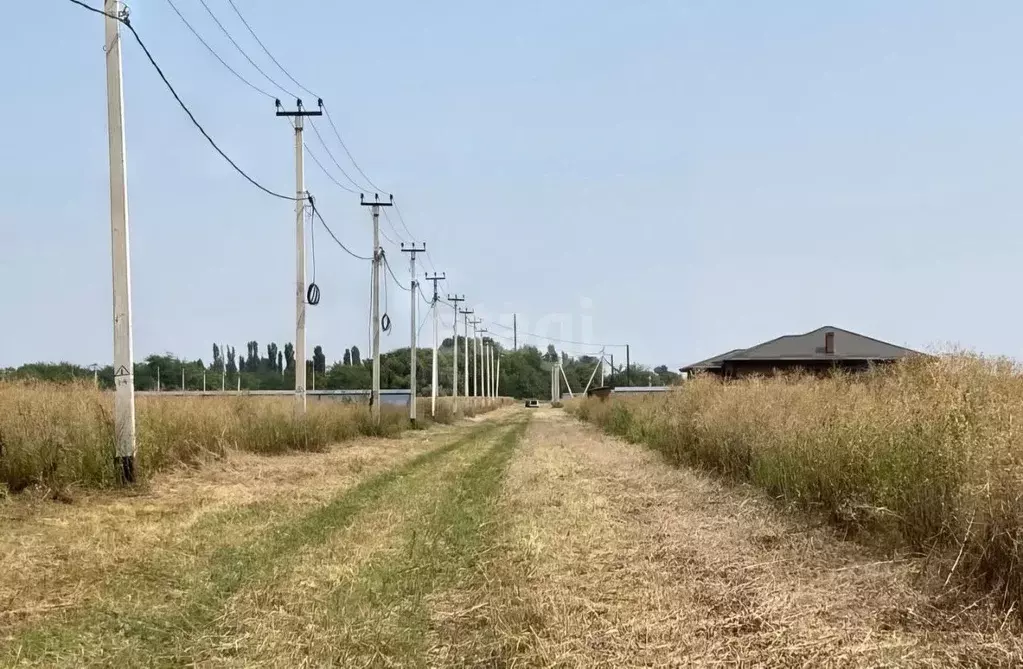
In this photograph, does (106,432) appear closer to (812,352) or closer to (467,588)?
(467,588)

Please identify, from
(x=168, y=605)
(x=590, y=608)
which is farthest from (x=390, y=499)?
(x=590, y=608)

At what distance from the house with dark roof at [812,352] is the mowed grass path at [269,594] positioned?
108 feet

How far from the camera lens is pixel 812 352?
4059cm

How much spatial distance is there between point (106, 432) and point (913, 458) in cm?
989

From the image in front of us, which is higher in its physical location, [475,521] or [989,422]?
[989,422]

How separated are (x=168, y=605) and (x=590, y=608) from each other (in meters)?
2.90

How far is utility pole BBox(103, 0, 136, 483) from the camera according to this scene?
10711 millimetres

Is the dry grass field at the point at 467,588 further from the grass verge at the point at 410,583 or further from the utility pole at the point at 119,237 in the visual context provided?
the utility pole at the point at 119,237

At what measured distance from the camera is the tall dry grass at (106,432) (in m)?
→ 9.70

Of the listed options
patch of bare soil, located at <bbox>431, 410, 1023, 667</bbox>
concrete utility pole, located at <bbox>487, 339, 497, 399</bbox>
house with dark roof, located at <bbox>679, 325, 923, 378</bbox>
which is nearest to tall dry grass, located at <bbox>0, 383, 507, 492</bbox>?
patch of bare soil, located at <bbox>431, 410, 1023, 667</bbox>

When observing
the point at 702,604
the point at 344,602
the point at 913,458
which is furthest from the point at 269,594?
the point at 913,458

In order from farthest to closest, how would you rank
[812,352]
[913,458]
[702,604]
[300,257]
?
1. [812,352]
2. [300,257]
3. [913,458]
4. [702,604]

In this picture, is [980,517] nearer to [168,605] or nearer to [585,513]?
[585,513]

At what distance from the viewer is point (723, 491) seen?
1027 cm
